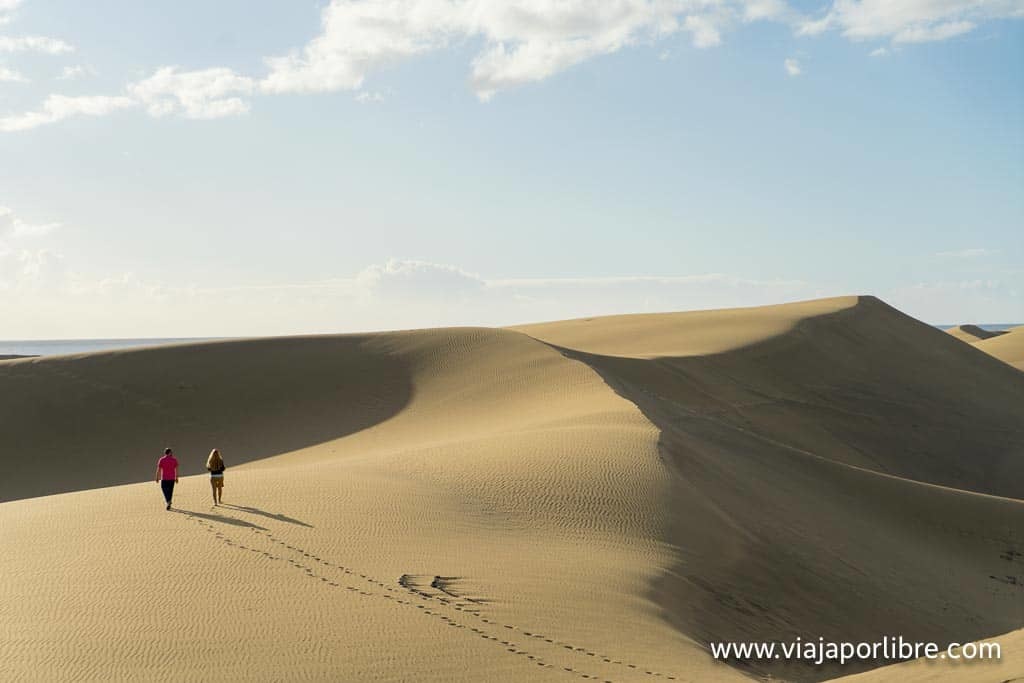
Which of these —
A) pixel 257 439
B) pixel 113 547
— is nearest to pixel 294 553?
pixel 113 547

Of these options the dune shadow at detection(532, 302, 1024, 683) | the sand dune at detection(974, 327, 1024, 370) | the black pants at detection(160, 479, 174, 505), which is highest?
the sand dune at detection(974, 327, 1024, 370)

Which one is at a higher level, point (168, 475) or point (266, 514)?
point (168, 475)

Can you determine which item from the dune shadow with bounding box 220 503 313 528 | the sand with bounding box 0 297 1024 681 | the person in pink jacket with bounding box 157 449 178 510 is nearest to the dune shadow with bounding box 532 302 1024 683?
the sand with bounding box 0 297 1024 681

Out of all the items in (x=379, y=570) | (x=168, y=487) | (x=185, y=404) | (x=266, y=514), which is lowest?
(x=379, y=570)

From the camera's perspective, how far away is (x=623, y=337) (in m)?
48.1

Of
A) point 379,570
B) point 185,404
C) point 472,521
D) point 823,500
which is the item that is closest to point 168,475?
point 379,570

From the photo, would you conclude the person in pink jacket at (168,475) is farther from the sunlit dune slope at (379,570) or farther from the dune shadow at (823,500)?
the dune shadow at (823,500)

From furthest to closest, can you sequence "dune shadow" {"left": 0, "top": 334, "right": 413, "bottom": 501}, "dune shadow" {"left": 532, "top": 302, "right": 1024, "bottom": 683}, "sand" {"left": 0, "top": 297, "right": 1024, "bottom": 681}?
"dune shadow" {"left": 0, "top": 334, "right": 413, "bottom": 501}, "dune shadow" {"left": 532, "top": 302, "right": 1024, "bottom": 683}, "sand" {"left": 0, "top": 297, "right": 1024, "bottom": 681}

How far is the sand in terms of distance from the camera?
30.6ft

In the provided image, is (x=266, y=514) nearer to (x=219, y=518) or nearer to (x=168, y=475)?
(x=219, y=518)

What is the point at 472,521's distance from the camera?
1380cm

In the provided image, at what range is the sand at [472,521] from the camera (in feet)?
30.6

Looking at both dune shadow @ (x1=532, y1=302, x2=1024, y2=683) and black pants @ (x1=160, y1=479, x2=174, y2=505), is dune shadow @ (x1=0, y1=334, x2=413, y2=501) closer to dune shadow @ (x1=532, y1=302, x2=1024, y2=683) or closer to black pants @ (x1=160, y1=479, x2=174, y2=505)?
dune shadow @ (x1=532, y1=302, x2=1024, y2=683)

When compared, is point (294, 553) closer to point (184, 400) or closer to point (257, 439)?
point (257, 439)
